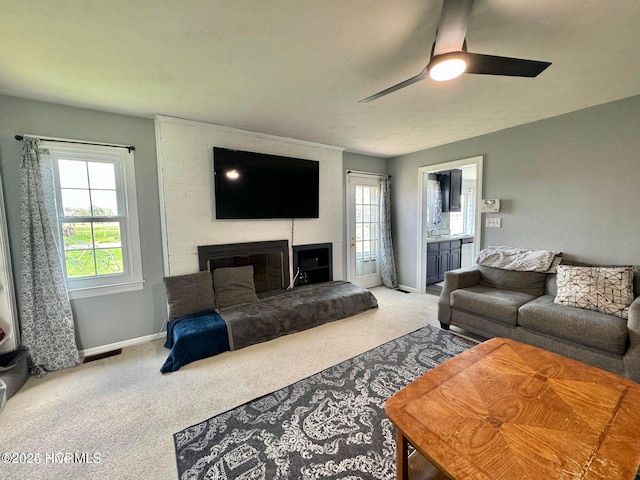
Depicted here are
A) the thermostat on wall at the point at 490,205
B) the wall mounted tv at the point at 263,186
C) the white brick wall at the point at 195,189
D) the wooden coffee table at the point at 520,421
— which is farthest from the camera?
the thermostat on wall at the point at 490,205

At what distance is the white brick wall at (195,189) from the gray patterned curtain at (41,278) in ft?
2.86

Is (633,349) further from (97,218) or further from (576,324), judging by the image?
(97,218)

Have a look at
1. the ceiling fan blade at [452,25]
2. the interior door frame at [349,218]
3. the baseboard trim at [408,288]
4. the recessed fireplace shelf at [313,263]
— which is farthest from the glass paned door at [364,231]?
the ceiling fan blade at [452,25]

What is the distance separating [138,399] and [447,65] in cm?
297

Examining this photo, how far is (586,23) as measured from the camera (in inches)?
57.9

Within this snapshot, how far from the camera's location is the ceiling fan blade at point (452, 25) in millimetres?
1252

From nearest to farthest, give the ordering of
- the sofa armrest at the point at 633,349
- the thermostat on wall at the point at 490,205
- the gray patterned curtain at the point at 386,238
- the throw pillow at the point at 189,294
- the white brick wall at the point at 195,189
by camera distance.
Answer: the sofa armrest at the point at 633,349, the throw pillow at the point at 189,294, the white brick wall at the point at 195,189, the thermostat on wall at the point at 490,205, the gray patterned curtain at the point at 386,238

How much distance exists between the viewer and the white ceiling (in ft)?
4.49

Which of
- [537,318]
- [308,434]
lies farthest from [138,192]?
[537,318]

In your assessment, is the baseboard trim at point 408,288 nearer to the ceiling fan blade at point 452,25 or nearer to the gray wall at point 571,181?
the gray wall at point 571,181

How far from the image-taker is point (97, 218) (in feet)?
8.58

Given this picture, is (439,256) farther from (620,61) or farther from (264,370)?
(264,370)

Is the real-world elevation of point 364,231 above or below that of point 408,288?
above

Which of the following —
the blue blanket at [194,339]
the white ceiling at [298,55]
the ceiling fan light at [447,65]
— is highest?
the white ceiling at [298,55]
